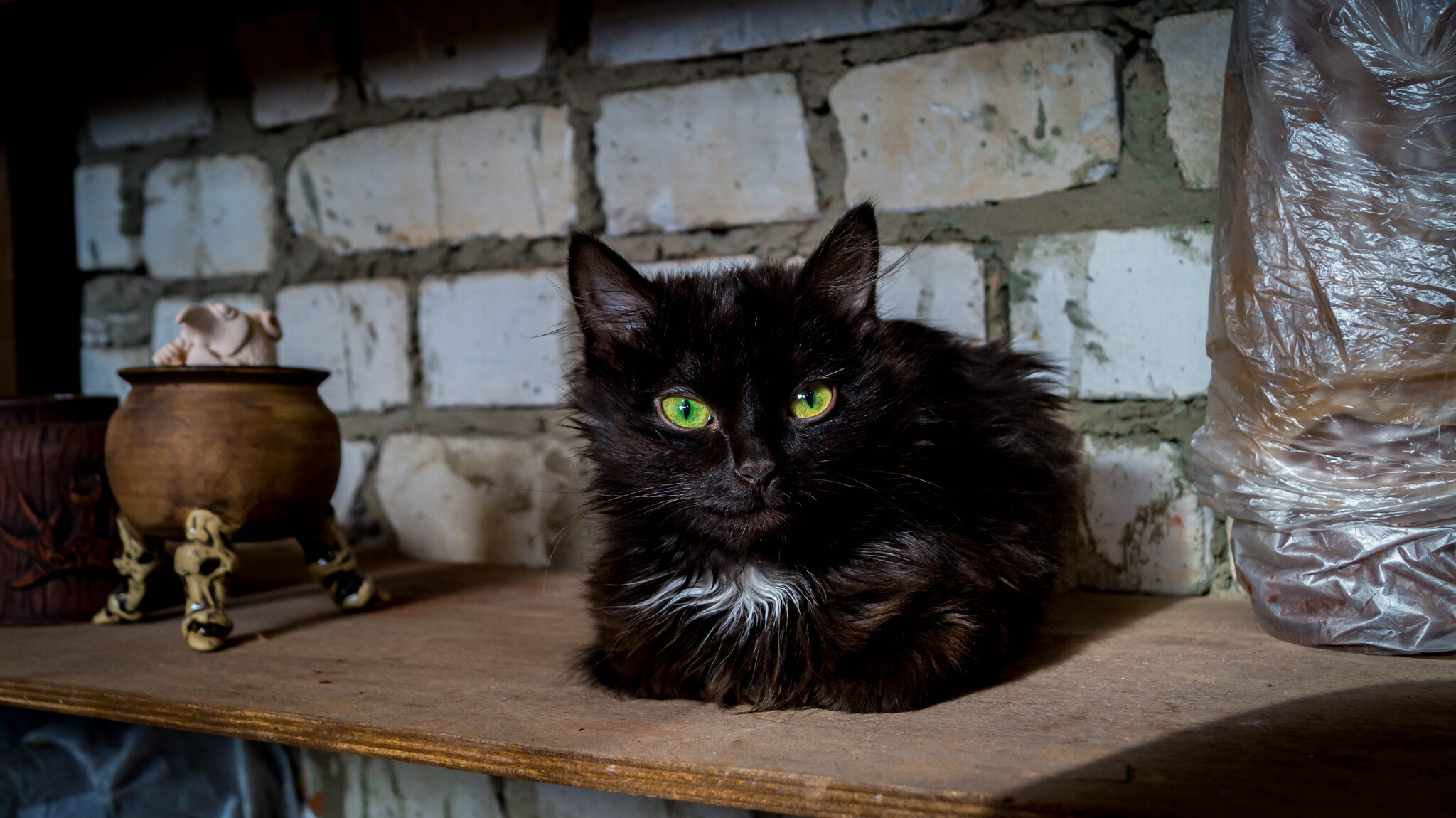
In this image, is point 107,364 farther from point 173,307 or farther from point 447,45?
point 447,45

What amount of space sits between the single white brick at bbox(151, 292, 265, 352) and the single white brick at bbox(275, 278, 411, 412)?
10 centimetres

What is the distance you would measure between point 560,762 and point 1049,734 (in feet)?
1.49

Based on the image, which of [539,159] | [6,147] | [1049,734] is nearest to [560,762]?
[1049,734]

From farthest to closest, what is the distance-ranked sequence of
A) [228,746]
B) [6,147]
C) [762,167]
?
[6,147] < [762,167] < [228,746]

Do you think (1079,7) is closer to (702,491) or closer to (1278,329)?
(1278,329)

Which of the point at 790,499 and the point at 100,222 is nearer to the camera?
the point at 790,499

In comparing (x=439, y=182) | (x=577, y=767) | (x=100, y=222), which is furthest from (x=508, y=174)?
(x=577, y=767)

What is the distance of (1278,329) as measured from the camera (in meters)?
1.05

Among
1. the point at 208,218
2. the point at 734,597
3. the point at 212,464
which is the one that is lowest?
the point at 734,597

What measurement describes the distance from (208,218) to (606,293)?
59.8 inches

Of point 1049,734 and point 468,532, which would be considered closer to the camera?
point 1049,734

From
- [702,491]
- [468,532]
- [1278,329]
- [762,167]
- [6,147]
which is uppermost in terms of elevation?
[6,147]

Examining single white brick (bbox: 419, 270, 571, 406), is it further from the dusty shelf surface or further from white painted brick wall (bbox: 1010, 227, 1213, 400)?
white painted brick wall (bbox: 1010, 227, 1213, 400)

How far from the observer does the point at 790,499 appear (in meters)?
0.92
